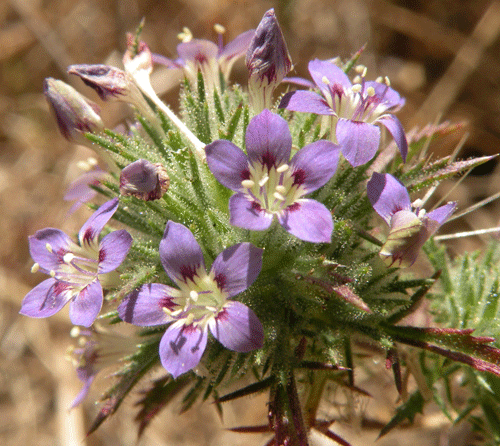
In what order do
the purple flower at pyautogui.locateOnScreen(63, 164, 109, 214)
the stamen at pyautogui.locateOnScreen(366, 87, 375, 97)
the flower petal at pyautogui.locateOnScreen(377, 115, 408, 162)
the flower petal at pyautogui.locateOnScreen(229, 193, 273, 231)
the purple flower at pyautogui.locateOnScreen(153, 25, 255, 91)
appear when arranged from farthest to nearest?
1. the purple flower at pyautogui.locateOnScreen(63, 164, 109, 214)
2. the purple flower at pyautogui.locateOnScreen(153, 25, 255, 91)
3. the stamen at pyautogui.locateOnScreen(366, 87, 375, 97)
4. the flower petal at pyautogui.locateOnScreen(377, 115, 408, 162)
5. the flower petal at pyautogui.locateOnScreen(229, 193, 273, 231)

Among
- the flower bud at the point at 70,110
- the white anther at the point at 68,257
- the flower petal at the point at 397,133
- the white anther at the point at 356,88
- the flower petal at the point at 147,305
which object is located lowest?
the white anther at the point at 68,257

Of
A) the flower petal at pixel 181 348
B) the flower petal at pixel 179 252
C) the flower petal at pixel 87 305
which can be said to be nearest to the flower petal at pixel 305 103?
the flower petal at pixel 179 252

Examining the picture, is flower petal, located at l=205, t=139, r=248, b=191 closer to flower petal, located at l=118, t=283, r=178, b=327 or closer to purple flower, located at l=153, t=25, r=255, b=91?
flower petal, located at l=118, t=283, r=178, b=327

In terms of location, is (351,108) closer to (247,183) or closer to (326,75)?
(326,75)

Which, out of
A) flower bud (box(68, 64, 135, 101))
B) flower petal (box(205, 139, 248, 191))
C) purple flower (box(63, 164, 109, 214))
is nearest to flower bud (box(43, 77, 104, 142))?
flower bud (box(68, 64, 135, 101))

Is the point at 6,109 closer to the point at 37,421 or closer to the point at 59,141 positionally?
the point at 59,141

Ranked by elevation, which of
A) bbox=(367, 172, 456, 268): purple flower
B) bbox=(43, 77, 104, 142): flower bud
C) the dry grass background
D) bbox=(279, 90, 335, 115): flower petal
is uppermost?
bbox=(279, 90, 335, 115): flower petal

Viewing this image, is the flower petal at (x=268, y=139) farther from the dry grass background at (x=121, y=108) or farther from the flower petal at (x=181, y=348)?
the dry grass background at (x=121, y=108)
